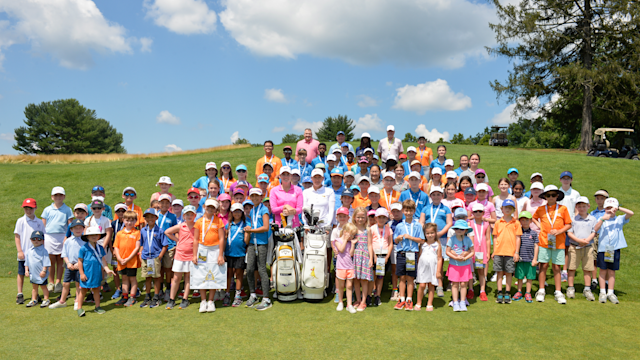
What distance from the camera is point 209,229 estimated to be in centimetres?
607

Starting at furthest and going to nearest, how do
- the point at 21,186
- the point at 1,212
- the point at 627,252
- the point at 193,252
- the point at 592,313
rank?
the point at 21,186
the point at 1,212
the point at 627,252
the point at 193,252
the point at 592,313

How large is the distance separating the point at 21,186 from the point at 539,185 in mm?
21350

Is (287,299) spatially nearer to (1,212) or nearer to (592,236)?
(592,236)

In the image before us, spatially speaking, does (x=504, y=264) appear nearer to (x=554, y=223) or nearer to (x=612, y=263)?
(x=554, y=223)

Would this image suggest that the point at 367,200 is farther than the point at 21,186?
No

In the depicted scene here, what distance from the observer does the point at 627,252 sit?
28.0 ft

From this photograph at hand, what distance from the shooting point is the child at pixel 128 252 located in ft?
20.4

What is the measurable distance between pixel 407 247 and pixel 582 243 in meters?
3.20

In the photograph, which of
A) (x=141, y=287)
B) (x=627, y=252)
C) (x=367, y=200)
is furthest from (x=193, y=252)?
(x=627, y=252)

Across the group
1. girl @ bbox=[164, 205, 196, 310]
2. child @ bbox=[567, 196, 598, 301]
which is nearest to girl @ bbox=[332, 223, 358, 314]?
girl @ bbox=[164, 205, 196, 310]

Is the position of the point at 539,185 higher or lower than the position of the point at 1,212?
higher

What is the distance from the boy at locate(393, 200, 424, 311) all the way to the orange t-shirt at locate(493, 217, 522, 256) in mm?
1427

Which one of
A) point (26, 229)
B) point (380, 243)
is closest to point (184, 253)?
point (26, 229)

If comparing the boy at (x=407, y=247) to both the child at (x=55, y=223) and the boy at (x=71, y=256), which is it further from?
the child at (x=55, y=223)
